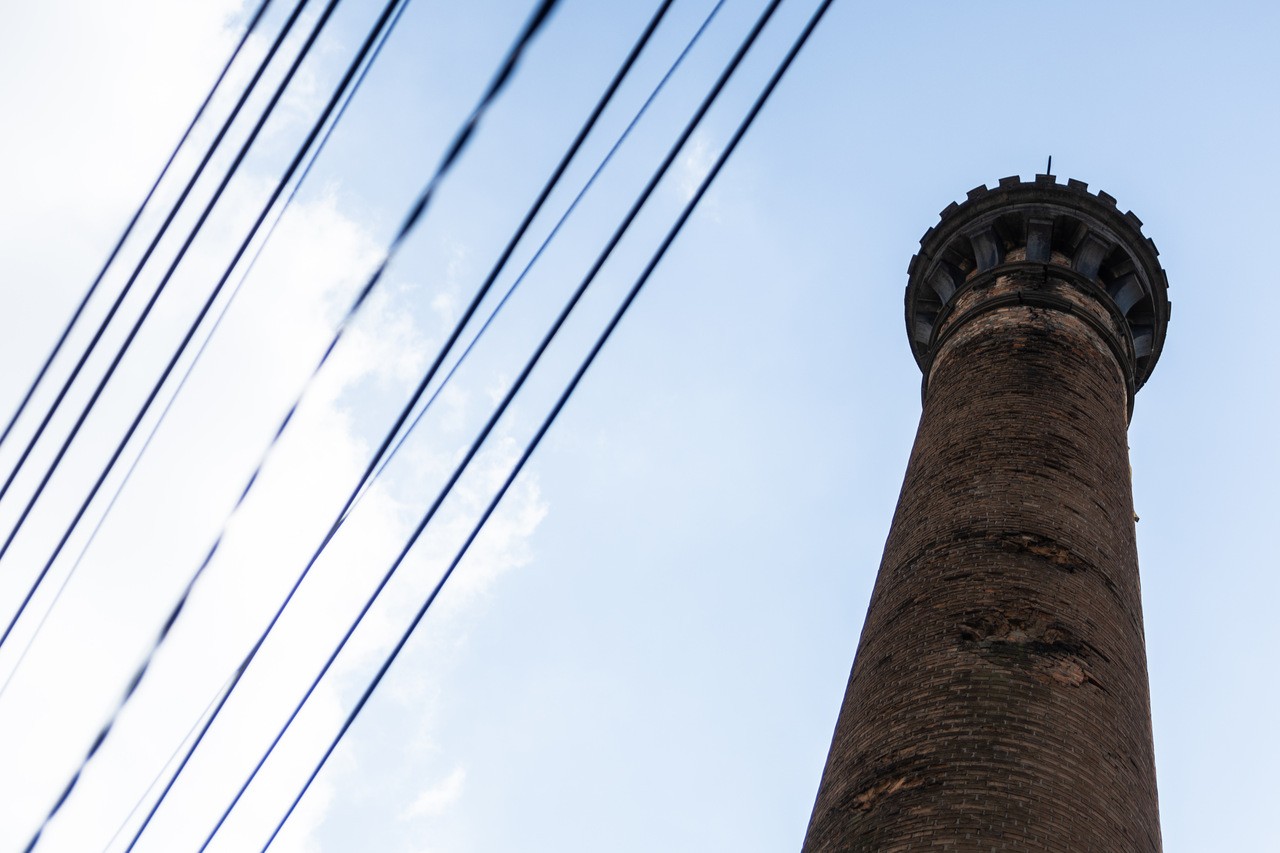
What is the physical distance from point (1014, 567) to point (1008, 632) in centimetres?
64

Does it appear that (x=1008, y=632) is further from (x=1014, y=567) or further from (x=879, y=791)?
(x=879, y=791)

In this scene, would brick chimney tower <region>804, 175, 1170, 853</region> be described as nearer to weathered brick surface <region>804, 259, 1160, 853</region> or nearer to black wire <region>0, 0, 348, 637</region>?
weathered brick surface <region>804, 259, 1160, 853</region>

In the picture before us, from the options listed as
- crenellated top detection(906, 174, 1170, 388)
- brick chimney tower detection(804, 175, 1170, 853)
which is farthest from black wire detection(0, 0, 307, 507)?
crenellated top detection(906, 174, 1170, 388)

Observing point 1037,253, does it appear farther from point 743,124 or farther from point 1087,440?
point 743,124

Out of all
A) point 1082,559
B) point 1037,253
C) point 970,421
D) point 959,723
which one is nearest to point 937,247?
point 1037,253

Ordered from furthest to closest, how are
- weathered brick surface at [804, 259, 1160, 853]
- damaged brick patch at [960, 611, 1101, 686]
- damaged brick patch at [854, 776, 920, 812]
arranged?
damaged brick patch at [960, 611, 1101, 686], damaged brick patch at [854, 776, 920, 812], weathered brick surface at [804, 259, 1160, 853]

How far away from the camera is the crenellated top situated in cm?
1249

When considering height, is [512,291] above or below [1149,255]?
below


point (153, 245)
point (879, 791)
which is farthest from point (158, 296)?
point (879, 791)

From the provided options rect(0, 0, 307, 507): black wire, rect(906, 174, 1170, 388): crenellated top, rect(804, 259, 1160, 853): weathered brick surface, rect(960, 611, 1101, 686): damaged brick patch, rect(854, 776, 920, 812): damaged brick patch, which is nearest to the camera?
rect(0, 0, 307, 507): black wire

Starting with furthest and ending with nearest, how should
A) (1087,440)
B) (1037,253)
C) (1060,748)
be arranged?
(1037,253) → (1087,440) → (1060,748)

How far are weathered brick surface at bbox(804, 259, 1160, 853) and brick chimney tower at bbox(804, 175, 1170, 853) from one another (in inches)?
0.6

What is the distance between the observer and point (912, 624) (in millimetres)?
8758

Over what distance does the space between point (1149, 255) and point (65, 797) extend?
10.8m
